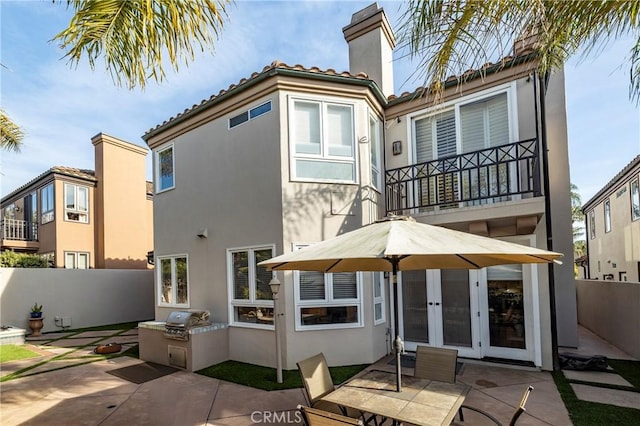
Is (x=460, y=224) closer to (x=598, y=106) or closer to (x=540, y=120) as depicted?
(x=540, y=120)

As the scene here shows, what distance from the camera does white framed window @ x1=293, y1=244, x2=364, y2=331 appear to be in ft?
28.5

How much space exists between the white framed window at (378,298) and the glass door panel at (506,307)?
8.71ft

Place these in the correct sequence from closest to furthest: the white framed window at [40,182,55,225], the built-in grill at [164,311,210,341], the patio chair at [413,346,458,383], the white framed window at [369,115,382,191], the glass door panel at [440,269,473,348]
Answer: the patio chair at [413,346,458,383] → the built-in grill at [164,311,210,341] → the glass door panel at [440,269,473,348] → the white framed window at [369,115,382,191] → the white framed window at [40,182,55,225]

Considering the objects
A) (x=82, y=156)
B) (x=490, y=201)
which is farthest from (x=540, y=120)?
(x=82, y=156)

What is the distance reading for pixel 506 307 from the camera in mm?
8867

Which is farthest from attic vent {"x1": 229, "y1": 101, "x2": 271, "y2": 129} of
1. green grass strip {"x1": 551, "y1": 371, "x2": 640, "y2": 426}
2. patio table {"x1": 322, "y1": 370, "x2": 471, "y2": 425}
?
green grass strip {"x1": 551, "y1": 371, "x2": 640, "y2": 426}

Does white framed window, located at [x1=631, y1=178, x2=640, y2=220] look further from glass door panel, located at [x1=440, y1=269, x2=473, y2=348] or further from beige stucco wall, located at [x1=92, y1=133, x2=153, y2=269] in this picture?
beige stucco wall, located at [x1=92, y1=133, x2=153, y2=269]

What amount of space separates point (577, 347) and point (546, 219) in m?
4.80

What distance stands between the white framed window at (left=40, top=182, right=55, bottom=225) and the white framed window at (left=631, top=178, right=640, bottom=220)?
29.0 metres

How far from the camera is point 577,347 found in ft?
33.9

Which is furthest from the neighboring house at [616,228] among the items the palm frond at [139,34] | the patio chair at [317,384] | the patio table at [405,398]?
the palm frond at [139,34]

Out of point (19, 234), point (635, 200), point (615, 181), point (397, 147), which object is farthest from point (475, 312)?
point (19, 234)

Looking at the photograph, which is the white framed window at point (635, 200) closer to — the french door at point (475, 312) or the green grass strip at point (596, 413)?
the french door at point (475, 312)

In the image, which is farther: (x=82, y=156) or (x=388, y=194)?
(x=82, y=156)
